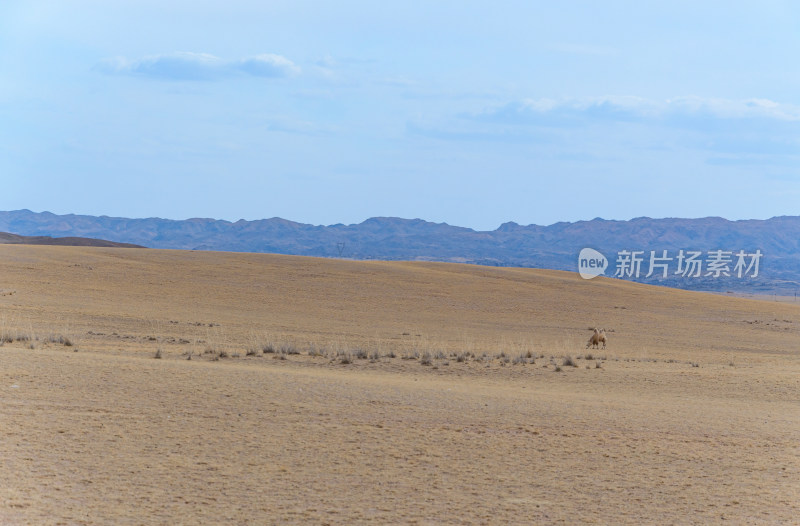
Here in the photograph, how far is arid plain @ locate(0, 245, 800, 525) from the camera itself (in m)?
9.16

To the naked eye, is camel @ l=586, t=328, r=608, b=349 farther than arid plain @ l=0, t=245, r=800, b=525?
Yes

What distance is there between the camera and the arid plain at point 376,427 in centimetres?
916

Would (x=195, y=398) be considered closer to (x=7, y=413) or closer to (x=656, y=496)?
(x=7, y=413)

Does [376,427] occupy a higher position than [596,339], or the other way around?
[596,339]

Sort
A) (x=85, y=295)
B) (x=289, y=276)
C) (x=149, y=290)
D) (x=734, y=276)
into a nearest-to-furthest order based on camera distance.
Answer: (x=85, y=295)
(x=149, y=290)
(x=289, y=276)
(x=734, y=276)

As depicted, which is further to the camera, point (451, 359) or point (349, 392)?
point (451, 359)

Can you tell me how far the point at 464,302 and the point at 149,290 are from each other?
1537 cm

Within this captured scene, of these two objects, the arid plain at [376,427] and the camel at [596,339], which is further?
the camel at [596,339]

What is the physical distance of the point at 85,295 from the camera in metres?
36.0

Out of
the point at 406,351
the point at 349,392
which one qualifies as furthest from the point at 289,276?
the point at 349,392

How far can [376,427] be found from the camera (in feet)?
41.2

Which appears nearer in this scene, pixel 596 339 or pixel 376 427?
pixel 376 427

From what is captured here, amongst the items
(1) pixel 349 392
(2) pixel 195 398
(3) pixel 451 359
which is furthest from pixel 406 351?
(2) pixel 195 398

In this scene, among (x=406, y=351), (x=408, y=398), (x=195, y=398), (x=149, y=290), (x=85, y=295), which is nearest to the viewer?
(x=195, y=398)
